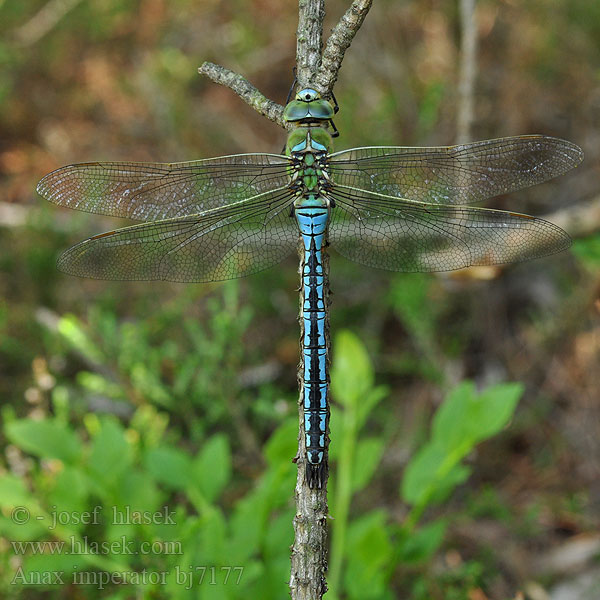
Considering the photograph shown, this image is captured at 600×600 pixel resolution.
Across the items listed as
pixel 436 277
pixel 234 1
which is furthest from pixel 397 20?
pixel 436 277

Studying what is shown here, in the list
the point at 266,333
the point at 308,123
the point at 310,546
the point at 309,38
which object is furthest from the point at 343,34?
the point at 266,333

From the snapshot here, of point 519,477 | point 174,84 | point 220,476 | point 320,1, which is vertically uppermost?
point 174,84

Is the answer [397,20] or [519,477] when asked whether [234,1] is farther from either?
[519,477]

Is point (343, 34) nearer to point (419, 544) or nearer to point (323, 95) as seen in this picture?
point (323, 95)

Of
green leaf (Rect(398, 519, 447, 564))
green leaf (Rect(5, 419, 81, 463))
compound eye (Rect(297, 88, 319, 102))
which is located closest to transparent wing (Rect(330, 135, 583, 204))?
compound eye (Rect(297, 88, 319, 102))

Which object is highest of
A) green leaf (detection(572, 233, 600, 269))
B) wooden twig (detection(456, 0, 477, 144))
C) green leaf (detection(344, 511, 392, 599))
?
wooden twig (detection(456, 0, 477, 144))

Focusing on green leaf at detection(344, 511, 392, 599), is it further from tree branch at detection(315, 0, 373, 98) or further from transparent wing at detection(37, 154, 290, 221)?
tree branch at detection(315, 0, 373, 98)
